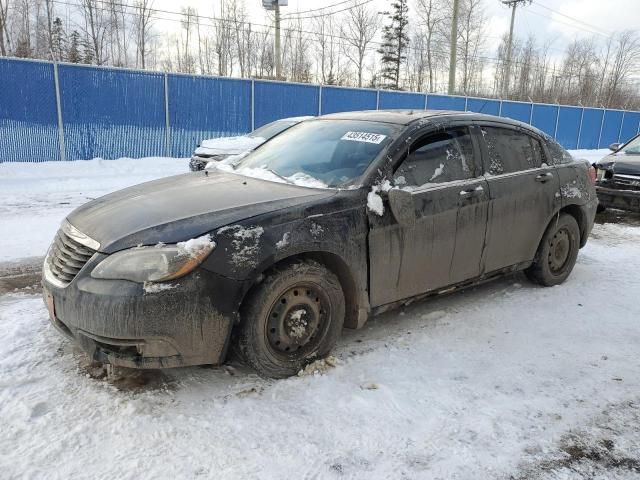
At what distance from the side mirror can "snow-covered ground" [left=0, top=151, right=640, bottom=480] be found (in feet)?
3.11

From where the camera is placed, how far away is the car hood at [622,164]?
8742mm

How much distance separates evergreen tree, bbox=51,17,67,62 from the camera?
40.0 meters

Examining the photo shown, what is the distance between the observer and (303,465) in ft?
8.29

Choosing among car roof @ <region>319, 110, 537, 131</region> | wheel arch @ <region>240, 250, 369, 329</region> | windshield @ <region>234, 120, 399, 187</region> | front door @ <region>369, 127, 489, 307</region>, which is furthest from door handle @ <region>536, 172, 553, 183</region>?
wheel arch @ <region>240, 250, 369, 329</region>

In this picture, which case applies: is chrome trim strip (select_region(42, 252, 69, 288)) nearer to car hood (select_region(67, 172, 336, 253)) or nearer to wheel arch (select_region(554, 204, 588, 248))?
car hood (select_region(67, 172, 336, 253))

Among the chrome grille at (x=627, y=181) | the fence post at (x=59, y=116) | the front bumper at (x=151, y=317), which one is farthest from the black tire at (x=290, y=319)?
the fence post at (x=59, y=116)

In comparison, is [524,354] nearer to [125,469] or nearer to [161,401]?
[161,401]

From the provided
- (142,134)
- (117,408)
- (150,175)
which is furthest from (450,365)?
(142,134)

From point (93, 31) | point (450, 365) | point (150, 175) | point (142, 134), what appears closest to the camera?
point (450, 365)

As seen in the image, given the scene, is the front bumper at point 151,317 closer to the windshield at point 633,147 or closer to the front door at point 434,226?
the front door at point 434,226

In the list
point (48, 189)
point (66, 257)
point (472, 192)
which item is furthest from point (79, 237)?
point (48, 189)

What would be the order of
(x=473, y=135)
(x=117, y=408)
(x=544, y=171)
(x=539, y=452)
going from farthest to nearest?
1. (x=544, y=171)
2. (x=473, y=135)
3. (x=117, y=408)
4. (x=539, y=452)

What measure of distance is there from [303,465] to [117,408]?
1.10m

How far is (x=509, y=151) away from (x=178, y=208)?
9.76 ft
